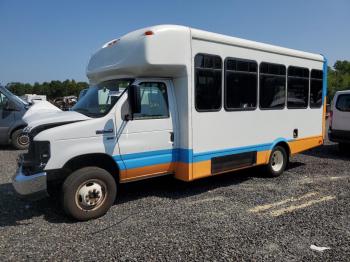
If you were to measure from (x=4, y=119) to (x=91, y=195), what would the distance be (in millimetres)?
8021

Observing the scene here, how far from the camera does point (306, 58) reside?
319 inches

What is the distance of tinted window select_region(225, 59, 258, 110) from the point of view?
6.30m

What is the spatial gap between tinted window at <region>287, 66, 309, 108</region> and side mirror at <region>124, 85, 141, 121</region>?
4.08m

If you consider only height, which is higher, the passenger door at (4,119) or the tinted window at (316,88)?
the tinted window at (316,88)

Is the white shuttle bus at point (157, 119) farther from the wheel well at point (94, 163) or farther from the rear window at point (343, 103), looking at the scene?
the rear window at point (343, 103)

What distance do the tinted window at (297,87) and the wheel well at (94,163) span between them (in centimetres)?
448

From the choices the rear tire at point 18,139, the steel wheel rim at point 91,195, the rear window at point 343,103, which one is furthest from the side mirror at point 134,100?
the rear window at point 343,103

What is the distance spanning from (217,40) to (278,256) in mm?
3757

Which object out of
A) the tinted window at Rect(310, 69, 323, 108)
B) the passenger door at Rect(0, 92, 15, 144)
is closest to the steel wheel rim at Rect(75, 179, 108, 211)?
the tinted window at Rect(310, 69, 323, 108)

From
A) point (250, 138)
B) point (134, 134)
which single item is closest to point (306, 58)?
point (250, 138)

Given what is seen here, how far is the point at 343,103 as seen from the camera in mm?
10633

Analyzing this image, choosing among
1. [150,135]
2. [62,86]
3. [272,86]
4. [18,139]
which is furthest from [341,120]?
[62,86]

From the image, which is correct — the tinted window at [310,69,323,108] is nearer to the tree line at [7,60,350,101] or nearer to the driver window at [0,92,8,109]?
the driver window at [0,92,8,109]

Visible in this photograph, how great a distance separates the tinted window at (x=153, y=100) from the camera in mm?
5453
